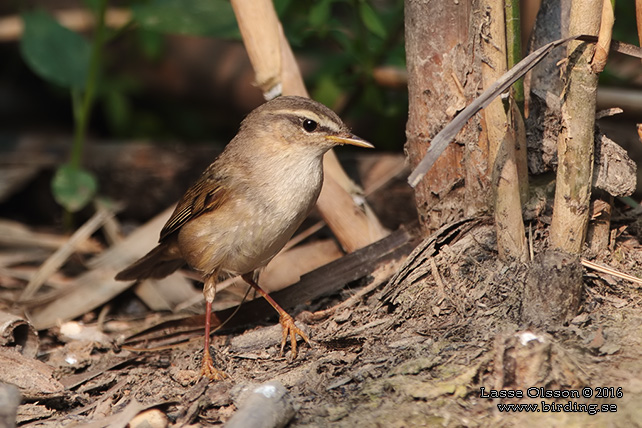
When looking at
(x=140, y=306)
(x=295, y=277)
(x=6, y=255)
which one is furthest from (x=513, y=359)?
(x=6, y=255)

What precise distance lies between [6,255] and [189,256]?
231cm

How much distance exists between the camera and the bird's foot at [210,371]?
3.63 meters

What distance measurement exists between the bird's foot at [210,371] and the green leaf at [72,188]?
2230 mm

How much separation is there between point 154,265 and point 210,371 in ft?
4.47

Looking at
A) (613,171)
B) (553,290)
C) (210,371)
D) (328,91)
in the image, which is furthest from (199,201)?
(613,171)

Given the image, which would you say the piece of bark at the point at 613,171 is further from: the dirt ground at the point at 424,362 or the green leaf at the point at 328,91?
the green leaf at the point at 328,91

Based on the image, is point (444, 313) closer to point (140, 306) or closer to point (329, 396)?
point (329, 396)

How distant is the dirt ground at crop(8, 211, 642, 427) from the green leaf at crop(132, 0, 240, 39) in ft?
6.70

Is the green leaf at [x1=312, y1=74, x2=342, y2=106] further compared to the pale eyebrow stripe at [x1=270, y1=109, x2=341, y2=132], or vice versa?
the green leaf at [x1=312, y1=74, x2=342, y2=106]

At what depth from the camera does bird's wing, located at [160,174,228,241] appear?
4.23 meters

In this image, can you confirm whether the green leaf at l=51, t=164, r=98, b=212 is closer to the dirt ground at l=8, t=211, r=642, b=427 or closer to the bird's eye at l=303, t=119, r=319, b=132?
the dirt ground at l=8, t=211, r=642, b=427

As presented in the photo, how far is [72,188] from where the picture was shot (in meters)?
5.55

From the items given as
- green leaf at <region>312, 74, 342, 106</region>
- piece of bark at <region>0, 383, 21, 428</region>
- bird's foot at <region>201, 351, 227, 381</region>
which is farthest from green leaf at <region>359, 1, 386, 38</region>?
piece of bark at <region>0, 383, 21, 428</region>

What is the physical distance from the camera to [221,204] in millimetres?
4172
